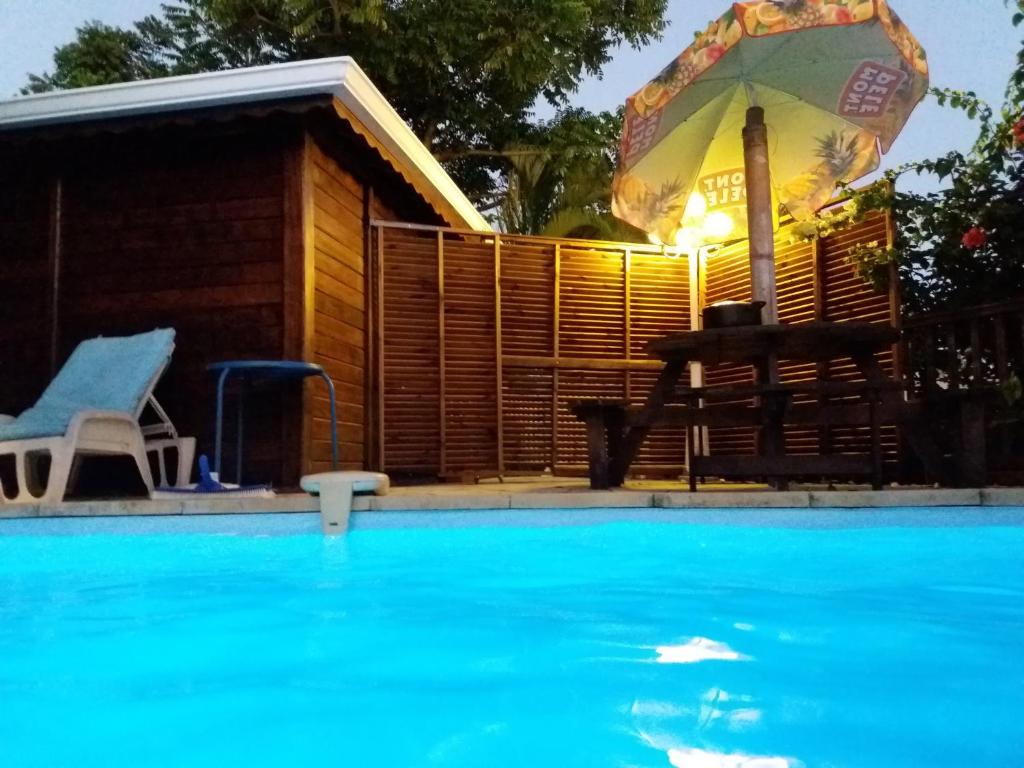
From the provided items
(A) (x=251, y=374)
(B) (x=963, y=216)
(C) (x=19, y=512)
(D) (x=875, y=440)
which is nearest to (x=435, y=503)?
(C) (x=19, y=512)

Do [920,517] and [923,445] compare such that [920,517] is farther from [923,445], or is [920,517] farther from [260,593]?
[260,593]

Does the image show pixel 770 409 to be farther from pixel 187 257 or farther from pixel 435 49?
pixel 435 49

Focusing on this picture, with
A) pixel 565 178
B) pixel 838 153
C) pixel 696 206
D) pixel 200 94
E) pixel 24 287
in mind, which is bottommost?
pixel 24 287

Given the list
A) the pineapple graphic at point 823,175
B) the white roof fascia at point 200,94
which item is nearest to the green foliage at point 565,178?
the pineapple graphic at point 823,175

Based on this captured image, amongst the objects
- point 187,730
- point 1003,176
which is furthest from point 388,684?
point 1003,176

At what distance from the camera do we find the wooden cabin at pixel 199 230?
602cm

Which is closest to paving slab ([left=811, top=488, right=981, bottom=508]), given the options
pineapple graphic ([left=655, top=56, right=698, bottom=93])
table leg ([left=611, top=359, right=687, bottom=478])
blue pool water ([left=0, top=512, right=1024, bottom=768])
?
blue pool water ([left=0, top=512, right=1024, bottom=768])

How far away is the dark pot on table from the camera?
479cm

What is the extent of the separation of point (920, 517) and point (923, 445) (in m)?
0.92

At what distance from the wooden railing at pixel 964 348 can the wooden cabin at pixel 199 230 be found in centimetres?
426

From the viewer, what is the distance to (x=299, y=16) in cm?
1450

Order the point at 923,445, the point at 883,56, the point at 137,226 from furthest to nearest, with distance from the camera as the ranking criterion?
the point at 137,226, the point at 883,56, the point at 923,445

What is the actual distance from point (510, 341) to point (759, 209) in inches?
119

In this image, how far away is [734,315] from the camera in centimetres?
479
